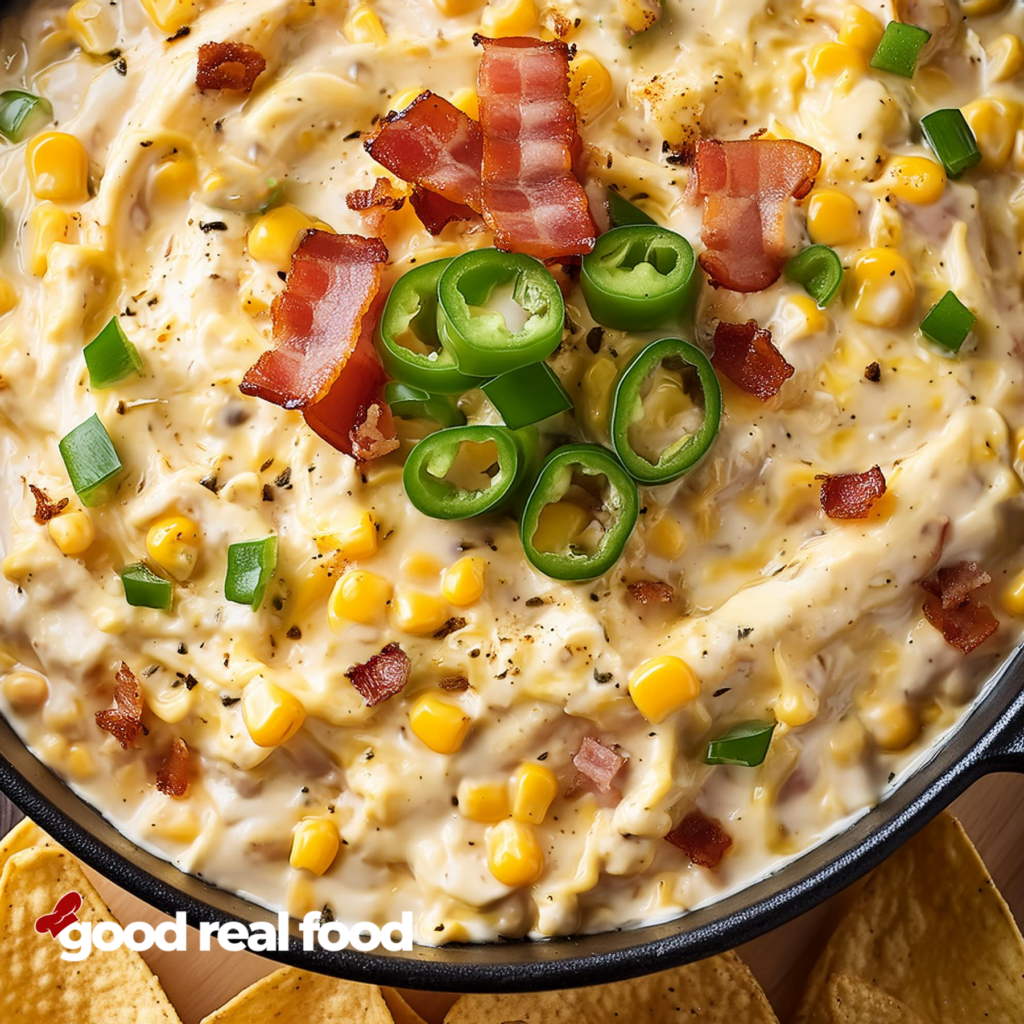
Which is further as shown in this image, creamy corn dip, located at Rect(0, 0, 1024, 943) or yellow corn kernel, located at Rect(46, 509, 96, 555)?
yellow corn kernel, located at Rect(46, 509, 96, 555)

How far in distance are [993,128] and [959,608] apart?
1525mm

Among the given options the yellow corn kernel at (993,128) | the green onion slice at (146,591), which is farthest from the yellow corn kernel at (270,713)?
the yellow corn kernel at (993,128)

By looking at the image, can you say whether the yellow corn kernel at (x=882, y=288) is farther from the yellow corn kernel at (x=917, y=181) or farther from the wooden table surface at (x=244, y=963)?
the wooden table surface at (x=244, y=963)

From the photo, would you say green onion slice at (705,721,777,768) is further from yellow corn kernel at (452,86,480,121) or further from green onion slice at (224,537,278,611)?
yellow corn kernel at (452,86,480,121)

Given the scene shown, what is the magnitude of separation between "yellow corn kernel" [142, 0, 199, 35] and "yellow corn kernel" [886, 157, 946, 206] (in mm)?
2311

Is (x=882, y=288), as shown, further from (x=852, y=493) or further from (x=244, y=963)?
(x=244, y=963)

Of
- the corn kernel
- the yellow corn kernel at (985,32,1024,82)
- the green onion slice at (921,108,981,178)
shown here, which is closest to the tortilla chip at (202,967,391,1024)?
the corn kernel

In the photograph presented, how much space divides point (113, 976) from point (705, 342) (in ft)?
9.53

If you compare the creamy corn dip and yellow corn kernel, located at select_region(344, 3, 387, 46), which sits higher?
yellow corn kernel, located at select_region(344, 3, 387, 46)

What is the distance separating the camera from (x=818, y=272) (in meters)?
3.63

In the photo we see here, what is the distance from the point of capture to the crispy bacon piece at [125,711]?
357 centimetres

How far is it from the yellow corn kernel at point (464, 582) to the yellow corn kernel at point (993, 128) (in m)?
2.07

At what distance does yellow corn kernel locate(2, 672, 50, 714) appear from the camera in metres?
3.73

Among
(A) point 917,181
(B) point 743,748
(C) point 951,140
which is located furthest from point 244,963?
(C) point 951,140
